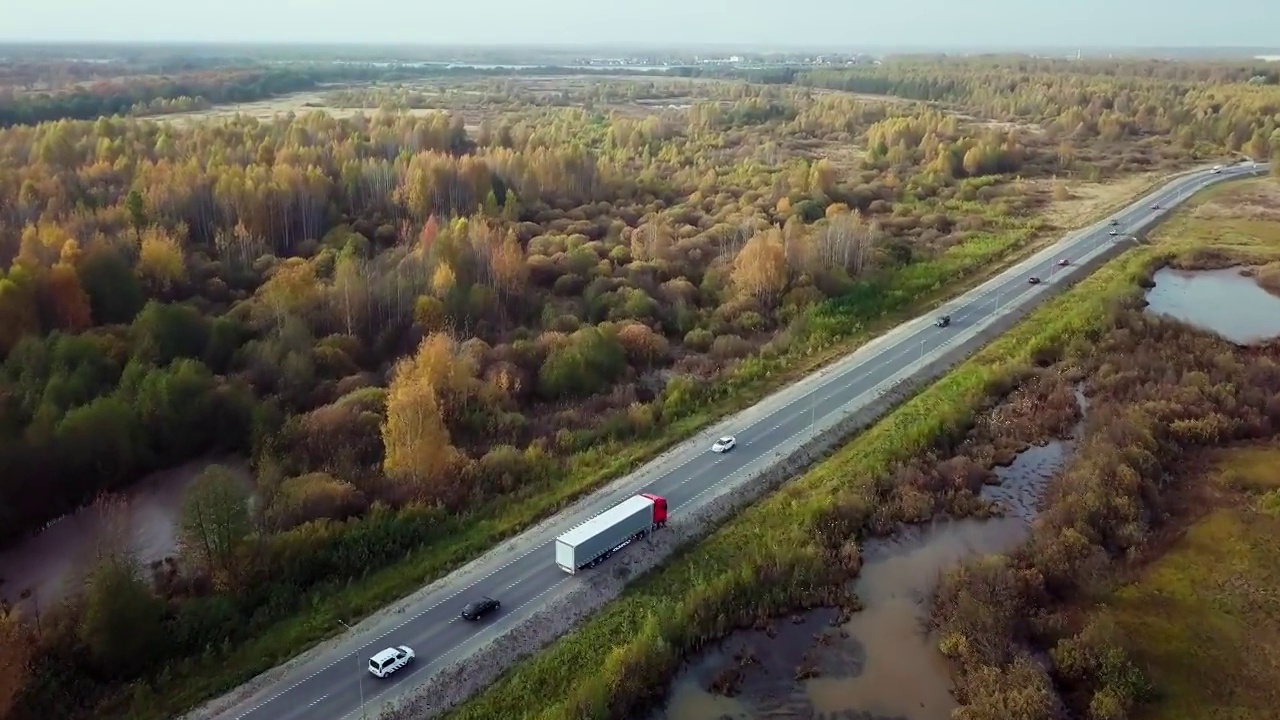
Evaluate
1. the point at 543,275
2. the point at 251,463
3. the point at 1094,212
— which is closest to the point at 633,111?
the point at 1094,212

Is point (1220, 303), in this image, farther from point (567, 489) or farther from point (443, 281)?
point (443, 281)

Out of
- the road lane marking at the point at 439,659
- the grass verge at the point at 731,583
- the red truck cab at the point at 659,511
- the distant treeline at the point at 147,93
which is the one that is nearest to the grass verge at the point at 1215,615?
the grass verge at the point at 731,583

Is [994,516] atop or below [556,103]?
below

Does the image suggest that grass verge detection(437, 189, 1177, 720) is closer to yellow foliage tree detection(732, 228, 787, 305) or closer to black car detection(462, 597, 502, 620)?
black car detection(462, 597, 502, 620)

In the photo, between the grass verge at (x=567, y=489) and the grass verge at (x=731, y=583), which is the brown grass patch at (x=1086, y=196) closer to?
the grass verge at (x=567, y=489)

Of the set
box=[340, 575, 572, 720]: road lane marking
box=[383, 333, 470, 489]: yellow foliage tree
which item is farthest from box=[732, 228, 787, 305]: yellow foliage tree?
box=[340, 575, 572, 720]: road lane marking

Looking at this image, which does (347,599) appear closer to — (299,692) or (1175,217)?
(299,692)
